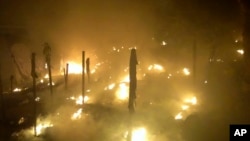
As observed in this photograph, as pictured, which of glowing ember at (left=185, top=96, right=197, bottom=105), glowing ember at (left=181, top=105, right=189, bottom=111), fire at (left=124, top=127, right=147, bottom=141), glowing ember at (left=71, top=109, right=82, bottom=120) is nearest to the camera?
fire at (left=124, top=127, right=147, bottom=141)

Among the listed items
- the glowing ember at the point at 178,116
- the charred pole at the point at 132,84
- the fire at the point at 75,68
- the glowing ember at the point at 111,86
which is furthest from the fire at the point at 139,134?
the fire at the point at 75,68

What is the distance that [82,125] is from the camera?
73.4ft

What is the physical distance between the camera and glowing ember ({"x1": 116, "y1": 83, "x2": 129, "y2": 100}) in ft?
96.3

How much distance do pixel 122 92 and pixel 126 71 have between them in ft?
22.2

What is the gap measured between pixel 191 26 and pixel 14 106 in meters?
16.5

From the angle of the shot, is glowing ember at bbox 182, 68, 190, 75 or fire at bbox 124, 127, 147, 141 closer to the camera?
fire at bbox 124, 127, 147, 141

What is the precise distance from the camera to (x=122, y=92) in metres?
31.1

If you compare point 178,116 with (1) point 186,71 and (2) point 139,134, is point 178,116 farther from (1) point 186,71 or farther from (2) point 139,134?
(1) point 186,71

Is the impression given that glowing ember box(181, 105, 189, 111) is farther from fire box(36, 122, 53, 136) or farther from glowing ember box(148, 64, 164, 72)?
glowing ember box(148, 64, 164, 72)

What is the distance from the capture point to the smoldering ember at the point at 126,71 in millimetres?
21047

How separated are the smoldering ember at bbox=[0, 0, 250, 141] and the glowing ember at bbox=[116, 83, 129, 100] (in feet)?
0.30

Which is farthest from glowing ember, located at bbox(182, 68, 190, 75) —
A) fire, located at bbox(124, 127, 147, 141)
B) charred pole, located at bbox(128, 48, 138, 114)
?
charred pole, located at bbox(128, 48, 138, 114)

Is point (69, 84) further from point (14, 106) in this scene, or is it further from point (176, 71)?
point (176, 71)

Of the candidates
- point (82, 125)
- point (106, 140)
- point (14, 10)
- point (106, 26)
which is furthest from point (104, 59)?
point (106, 140)
